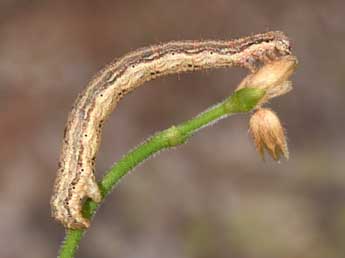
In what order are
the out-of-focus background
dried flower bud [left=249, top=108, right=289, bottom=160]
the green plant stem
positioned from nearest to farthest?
the green plant stem
dried flower bud [left=249, top=108, right=289, bottom=160]
the out-of-focus background

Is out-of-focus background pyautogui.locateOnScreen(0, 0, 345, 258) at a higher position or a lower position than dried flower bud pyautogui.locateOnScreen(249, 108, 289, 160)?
higher

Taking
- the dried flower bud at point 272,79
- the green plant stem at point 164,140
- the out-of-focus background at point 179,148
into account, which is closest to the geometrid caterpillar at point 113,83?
the green plant stem at point 164,140

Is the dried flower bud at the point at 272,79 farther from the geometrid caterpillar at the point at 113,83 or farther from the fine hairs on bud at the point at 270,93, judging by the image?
the geometrid caterpillar at the point at 113,83

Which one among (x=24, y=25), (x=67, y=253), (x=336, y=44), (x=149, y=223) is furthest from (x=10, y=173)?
(x=67, y=253)

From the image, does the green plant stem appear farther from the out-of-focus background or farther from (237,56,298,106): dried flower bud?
the out-of-focus background

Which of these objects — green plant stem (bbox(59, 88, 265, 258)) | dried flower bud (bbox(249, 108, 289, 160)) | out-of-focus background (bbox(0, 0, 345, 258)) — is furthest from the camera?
out-of-focus background (bbox(0, 0, 345, 258))

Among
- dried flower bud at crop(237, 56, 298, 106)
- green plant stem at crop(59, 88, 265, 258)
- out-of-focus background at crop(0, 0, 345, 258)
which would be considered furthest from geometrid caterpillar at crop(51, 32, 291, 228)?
out-of-focus background at crop(0, 0, 345, 258)

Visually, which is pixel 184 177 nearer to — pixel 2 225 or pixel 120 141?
pixel 120 141

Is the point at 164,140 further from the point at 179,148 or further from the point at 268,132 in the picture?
the point at 179,148

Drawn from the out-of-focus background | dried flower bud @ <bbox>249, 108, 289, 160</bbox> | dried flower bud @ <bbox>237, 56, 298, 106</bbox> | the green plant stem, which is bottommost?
the green plant stem
